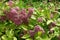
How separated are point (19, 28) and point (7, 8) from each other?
1.02 ft

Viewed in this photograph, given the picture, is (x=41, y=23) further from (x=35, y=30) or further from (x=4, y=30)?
(x=4, y=30)

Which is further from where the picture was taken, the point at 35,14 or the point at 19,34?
the point at 35,14

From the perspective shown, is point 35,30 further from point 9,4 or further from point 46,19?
point 9,4

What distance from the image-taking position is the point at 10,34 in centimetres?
203

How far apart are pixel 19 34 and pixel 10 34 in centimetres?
11

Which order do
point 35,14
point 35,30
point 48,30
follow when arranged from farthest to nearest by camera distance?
point 35,14
point 48,30
point 35,30

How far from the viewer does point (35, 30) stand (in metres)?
1.93

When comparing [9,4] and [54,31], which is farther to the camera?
[9,4]

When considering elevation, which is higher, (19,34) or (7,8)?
(7,8)

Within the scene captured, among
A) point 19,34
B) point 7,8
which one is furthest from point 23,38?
point 7,8

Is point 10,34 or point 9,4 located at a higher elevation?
point 9,4

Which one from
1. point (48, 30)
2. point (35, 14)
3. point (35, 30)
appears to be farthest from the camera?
point (35, 14)

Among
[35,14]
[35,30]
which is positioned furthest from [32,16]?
[35,30]

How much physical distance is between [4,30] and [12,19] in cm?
14
